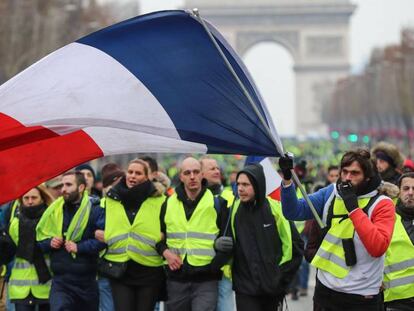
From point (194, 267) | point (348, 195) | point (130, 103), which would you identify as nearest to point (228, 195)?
point (194, 267)

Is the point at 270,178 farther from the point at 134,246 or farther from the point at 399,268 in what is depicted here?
the point at 399,268

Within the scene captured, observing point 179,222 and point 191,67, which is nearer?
point 191,67

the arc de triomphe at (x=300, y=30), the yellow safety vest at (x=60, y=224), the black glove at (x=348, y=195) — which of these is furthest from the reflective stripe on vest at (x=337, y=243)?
the arc de triomphe at (x=300, y=30)

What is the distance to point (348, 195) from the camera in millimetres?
6883

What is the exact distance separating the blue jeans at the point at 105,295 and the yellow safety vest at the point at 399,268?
2.99 m

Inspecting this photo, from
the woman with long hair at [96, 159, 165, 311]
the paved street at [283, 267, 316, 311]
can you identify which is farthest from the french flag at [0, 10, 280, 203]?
the paved street at [283, 267, 316, 311]

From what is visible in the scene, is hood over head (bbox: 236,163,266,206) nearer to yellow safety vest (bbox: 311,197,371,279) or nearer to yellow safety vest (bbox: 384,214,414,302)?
yellow safety vest (bbox: 384,214,414,302)

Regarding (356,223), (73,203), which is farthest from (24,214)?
(356,223)

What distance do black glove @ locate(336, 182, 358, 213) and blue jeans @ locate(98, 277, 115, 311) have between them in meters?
3.83

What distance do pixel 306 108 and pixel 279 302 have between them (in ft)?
360

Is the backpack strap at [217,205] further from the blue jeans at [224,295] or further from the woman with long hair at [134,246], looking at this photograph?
the blue jeans at [224,295]

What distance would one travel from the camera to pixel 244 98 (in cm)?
740

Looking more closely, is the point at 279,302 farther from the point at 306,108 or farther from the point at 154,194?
the point at 306,108

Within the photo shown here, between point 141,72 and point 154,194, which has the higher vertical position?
point 141,72
